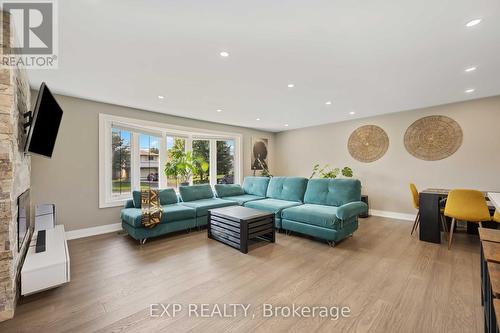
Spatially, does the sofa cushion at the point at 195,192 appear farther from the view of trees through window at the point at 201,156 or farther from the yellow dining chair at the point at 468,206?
the yellow dining chair at the point at 468,206

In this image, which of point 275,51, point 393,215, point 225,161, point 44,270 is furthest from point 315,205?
point 44,270

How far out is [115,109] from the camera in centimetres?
408

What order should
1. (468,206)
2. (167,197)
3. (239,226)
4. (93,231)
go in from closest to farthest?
(468,206) → (239,226) → (93,231) → (167,197)

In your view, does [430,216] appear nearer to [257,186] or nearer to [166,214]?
[257,186]

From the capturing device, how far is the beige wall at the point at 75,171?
3.39 m

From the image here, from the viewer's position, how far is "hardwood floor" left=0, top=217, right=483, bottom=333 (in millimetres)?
1661

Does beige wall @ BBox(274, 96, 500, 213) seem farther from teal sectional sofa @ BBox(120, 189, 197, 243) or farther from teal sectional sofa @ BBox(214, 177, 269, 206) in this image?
teal sectional sofa @ BBox(120, 189, 197, 243)

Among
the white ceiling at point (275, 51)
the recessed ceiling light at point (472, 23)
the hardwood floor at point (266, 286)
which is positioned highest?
the recessed ceiling light at point (472, 23)

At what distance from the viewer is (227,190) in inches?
208

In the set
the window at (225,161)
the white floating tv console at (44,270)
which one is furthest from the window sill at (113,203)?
the window at (225,161)

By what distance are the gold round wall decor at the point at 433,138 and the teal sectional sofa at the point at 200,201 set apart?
13.4 feet

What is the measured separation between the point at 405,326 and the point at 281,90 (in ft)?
10.1

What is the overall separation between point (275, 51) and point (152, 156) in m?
3.60

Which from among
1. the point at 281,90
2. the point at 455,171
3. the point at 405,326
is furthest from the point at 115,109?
the point at 455,171
